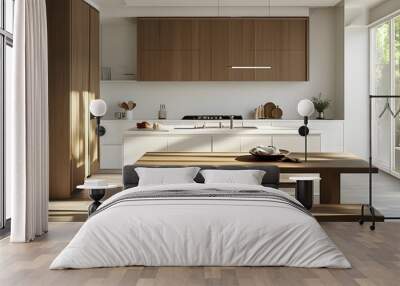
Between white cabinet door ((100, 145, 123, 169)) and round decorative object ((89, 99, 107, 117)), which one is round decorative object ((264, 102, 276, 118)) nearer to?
white cabinet door ((100, 145, 123, 169))

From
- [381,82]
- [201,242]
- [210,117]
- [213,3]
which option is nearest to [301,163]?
[201,242]

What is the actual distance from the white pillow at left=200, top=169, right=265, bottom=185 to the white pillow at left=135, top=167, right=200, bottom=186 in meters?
0.17

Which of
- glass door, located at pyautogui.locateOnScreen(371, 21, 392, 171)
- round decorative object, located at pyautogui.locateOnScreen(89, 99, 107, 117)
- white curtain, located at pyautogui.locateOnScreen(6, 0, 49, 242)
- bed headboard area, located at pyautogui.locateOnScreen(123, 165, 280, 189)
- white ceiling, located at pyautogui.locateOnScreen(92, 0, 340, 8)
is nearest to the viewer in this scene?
white curtain, located at pyautogui.locateOnScreen(6, 0, 49, 242)

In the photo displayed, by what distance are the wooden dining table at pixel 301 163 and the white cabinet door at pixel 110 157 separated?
374 centimetres

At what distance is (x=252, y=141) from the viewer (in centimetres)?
782

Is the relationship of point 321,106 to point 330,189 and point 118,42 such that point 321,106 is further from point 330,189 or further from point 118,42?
point 330,189

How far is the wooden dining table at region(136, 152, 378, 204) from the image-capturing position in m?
6.17

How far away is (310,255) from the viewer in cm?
452

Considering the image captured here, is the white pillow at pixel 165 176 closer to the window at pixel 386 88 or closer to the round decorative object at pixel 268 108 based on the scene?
the window at pixel 386 88

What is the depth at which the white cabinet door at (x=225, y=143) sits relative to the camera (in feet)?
25.6

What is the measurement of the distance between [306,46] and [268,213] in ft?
22.4

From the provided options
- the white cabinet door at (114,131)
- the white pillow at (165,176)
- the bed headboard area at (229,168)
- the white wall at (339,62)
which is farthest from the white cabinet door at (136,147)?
the white wall at (339,62)

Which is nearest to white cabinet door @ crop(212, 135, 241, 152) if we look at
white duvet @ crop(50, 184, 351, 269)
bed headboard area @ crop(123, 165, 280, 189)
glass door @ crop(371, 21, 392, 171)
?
bed headboard area @ crop(123, 165, 280, 189)

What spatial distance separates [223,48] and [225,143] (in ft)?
11.9
